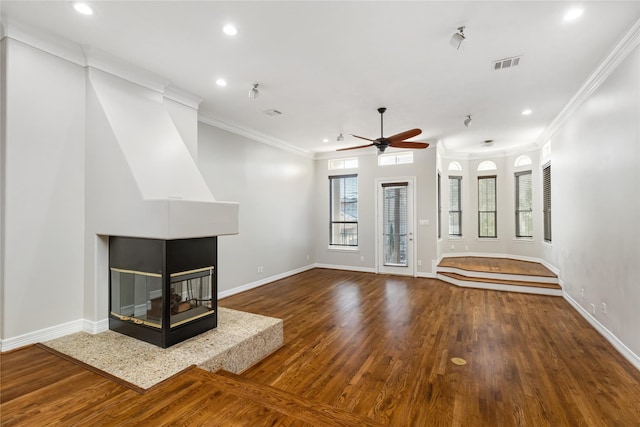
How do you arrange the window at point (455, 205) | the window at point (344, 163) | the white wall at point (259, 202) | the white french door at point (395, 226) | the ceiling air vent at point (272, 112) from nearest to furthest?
the ceiling air vent at point (272, 112)
the white wall at point (259, 202)
the white french door at point (395, 226)
the window at point (344, 163)
the window at point (455, 205)

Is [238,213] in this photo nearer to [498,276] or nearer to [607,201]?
[607,201]

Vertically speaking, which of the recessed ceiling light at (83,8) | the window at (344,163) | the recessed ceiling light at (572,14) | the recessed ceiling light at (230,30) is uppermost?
the recessed ceiling light at (83,8)

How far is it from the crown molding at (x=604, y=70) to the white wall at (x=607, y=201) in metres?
0.07

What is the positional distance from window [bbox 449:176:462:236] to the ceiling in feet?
12.2

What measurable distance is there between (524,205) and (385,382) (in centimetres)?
713

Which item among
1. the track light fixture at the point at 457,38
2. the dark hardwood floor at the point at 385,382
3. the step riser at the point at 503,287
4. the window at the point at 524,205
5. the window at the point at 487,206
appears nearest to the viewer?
the dark hardwood floor at the point at 385,382

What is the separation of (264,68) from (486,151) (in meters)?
6.89

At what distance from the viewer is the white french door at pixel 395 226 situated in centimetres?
704

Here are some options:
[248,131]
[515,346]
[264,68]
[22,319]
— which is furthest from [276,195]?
[515,346]

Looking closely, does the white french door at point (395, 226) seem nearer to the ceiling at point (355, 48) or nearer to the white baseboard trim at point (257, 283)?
the white baseboard trim at point (257, 283)

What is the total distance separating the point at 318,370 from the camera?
2814mm

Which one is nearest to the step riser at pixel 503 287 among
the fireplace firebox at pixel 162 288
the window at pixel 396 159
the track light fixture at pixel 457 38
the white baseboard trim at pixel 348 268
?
the white baseboard trim at pixel 348 268

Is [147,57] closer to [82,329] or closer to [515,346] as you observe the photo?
[82,329]

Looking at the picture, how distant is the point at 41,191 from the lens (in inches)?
113
